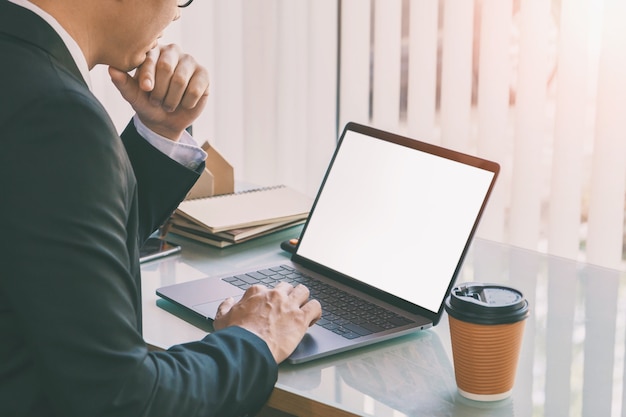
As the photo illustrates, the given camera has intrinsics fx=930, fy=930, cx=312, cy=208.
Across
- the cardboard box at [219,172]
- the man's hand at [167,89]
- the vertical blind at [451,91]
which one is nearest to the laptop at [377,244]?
the man's hand at [167,89]

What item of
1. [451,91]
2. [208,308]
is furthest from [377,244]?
[451,91]

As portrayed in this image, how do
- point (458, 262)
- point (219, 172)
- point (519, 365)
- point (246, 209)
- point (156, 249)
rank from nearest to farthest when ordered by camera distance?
point (519, 365) → point (458, 262) → point (156, 249) → point (246, 209) → point (219, 172)

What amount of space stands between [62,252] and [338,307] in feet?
1.84

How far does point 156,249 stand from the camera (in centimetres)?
165

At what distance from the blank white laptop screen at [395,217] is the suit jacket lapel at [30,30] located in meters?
0.60

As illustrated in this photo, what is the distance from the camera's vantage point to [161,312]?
4.46 feet

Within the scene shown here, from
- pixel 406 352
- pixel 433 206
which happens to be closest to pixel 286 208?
pixel 433 206

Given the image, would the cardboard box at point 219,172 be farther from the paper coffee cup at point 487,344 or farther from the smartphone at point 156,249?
the paper coffee cup at point 487,344

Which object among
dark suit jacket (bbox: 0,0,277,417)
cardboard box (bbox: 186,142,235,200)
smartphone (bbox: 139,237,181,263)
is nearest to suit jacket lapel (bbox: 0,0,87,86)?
dark suit jacket (bbox: 0,0,277,417)

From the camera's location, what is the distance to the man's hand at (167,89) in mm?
1366

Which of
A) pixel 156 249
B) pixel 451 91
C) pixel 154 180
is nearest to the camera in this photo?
pixel 154 180

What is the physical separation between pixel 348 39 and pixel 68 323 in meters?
2.28

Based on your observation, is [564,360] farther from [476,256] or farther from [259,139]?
[259,139]

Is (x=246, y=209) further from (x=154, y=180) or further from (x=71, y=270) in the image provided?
(x=71, y=270)
